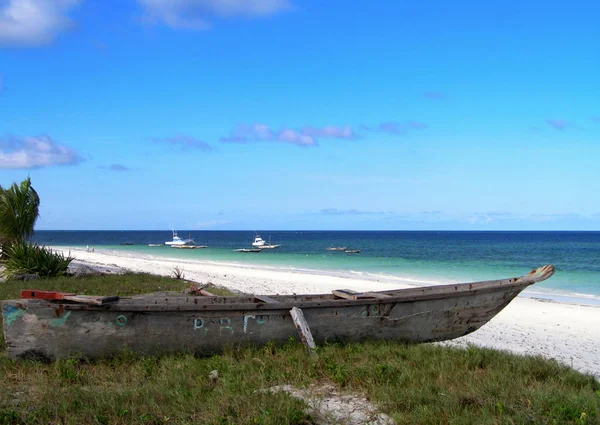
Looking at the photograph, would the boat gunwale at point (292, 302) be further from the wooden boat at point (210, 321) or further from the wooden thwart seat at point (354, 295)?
the wooden thwart seat at point (354, 295)

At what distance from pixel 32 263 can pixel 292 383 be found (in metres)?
13.5

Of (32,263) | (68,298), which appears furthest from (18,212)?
(68,298)

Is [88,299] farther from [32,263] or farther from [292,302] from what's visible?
[32,263]

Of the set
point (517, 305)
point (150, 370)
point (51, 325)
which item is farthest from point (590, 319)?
point (51, 325)

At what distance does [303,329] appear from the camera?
7.42 metres

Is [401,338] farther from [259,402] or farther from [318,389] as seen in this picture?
[259,402]

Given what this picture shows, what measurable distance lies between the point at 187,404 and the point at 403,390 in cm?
220

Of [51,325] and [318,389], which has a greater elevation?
[51,325]

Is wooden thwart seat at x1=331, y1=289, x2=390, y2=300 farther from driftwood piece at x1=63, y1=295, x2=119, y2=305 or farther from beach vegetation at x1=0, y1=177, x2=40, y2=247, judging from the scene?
beach vegetation at x1=0, y1=177, x2=40, y2=247

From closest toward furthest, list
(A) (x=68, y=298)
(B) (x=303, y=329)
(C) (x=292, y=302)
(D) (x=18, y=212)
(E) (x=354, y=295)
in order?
(A) (x=68, y=298) < (B) (x=303, y=329) < (C) (x=292, y=302) < (E) (x=354, y=295) < (D) (x=18, y=212)

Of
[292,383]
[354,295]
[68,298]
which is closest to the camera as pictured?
[292,383]

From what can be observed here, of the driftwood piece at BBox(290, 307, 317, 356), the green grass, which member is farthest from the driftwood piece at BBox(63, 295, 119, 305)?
the driftwood piece at BBox(290, 307, 317, 356)

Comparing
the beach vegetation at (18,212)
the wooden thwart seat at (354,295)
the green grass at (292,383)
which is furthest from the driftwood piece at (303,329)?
the beach vegetation at (18,212)

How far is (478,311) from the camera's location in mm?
9039
